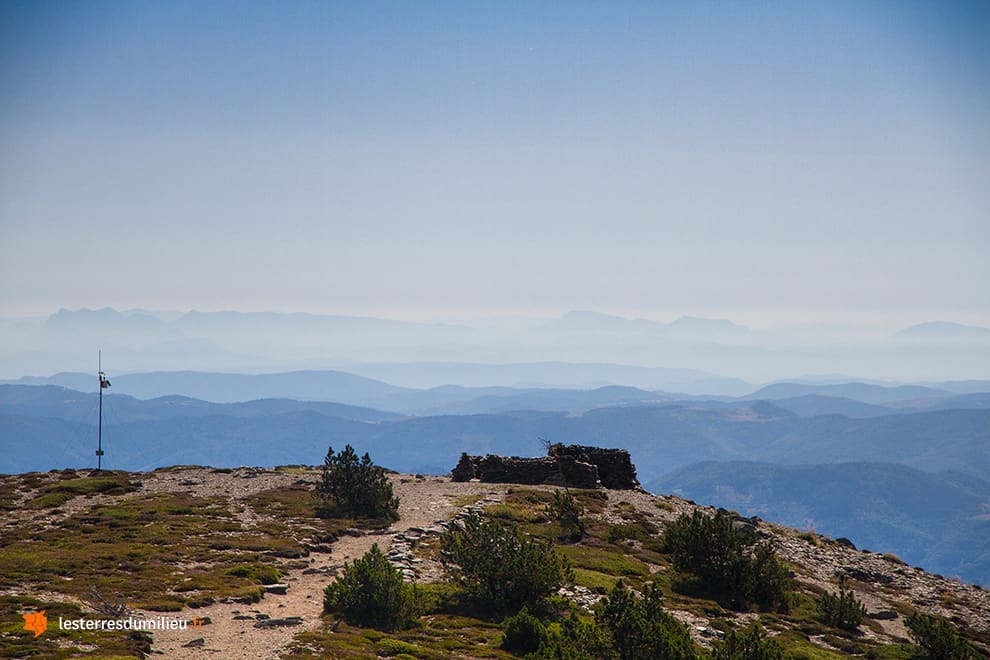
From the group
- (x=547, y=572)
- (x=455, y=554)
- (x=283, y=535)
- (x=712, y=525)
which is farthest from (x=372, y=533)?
(x=712, y=525)

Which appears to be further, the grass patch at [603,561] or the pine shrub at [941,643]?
the grass patch at [603,561]

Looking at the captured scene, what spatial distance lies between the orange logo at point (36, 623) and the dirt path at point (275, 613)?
11.0 ft

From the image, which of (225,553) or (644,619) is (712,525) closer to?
(644,619)

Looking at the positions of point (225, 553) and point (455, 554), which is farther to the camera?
point (225, 553)

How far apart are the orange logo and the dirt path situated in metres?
3.36

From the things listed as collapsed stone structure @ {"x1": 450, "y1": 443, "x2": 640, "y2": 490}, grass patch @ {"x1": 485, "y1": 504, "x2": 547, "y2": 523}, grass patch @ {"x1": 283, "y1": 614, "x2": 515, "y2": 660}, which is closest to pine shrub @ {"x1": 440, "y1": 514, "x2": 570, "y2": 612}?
grass patch @ {"x1": 283, "y1": 614, "x2": 515, "y2": 660}

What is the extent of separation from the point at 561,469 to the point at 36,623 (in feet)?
143

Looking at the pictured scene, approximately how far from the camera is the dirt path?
20.1 m

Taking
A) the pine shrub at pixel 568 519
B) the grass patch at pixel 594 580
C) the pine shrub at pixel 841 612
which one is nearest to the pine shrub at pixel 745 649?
the grass patch at pixel 594 580

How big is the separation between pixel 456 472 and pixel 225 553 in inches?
1168

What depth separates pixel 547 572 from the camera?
87.5 feet

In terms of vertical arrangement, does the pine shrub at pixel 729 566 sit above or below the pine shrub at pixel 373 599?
below

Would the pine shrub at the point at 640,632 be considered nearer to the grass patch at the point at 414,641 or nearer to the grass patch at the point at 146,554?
the grass patch at the point at 414,641

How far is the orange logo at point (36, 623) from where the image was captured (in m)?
20.2
